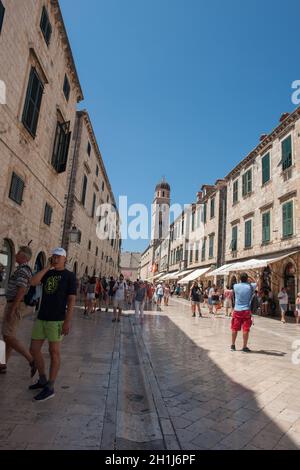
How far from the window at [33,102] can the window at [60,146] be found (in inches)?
81.3

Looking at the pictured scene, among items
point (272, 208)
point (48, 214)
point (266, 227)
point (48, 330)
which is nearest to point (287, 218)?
point (272, 208)

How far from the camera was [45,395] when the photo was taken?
3635 mm

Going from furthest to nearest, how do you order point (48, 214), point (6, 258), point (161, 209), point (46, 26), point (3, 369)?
point (161, 209) < point (48, 214) < point (46, 26) < point (6, 258) < point (3, 369)

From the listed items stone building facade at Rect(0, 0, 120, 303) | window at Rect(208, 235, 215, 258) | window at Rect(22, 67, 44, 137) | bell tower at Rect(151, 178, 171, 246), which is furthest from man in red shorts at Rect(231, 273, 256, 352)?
bell tower at Rect(151, 178, 171, 246)

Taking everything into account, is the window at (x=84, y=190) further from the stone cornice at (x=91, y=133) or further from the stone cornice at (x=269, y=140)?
the stone cornice at (x=269, y=140)

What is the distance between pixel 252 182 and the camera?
2070cm

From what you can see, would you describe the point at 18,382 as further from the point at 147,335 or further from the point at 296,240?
the point at 296,240

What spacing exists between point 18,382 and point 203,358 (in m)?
3.73

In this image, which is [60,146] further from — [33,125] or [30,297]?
[30,297]

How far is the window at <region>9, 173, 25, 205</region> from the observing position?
29.1ft

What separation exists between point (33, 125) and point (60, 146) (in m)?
2.71

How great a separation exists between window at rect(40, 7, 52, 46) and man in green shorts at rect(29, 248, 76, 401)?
10.2 meters

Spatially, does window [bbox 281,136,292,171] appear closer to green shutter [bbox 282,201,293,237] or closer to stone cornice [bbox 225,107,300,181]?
stone cornice [bbox 225,107,300,181]
